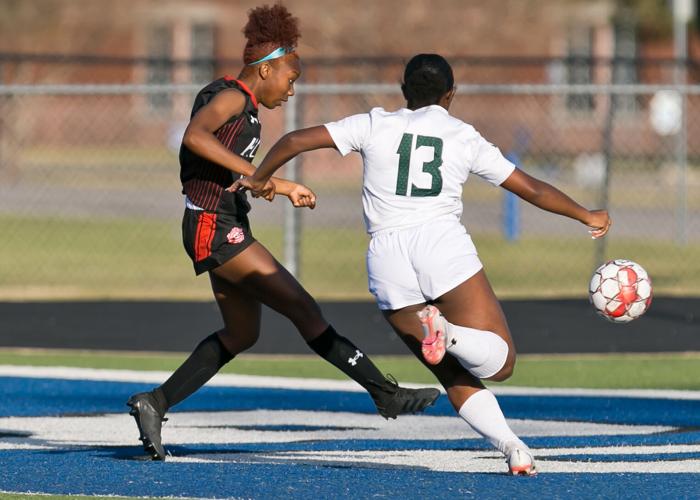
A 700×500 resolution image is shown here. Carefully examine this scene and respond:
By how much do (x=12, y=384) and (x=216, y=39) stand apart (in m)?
33.9

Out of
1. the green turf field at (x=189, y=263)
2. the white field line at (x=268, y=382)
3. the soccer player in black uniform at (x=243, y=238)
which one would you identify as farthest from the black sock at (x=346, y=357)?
the green turf field at (x=189, y=263)

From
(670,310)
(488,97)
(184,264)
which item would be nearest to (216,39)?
(488,97)

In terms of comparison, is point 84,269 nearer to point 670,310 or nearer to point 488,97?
point 670,310

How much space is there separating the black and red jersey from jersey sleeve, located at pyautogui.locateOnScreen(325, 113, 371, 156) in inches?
Result: 31.7

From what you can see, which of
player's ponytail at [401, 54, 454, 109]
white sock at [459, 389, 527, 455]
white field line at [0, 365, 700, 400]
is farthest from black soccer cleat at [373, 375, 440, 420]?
white field line at [0, 365, 700, 400]

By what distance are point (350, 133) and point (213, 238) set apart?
1.06 meters

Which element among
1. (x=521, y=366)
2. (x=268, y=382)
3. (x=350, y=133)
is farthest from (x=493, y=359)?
(x=521, y=366)

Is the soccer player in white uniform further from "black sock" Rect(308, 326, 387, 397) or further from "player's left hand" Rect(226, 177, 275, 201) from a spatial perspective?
"black sock" Rect(308, 326, 387, 397)

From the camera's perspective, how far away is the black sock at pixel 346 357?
24.5ft

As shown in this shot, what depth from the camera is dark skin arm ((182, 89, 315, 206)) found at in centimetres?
689

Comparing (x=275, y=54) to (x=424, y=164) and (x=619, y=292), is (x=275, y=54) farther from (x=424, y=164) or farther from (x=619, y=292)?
(x=619, y=292)

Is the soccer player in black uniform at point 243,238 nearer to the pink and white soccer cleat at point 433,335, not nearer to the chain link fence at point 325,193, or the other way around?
the pink and white soccer cleat at point 433,335

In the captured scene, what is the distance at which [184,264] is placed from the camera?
20094mm

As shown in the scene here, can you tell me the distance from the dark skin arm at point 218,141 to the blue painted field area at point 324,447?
1.26 metres
